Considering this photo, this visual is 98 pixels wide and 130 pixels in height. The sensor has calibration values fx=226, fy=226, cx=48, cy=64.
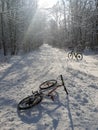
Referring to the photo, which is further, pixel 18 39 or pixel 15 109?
pixel 18 39

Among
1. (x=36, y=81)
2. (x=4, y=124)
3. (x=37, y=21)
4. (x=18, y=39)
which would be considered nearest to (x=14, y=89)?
(x=36, y=81)

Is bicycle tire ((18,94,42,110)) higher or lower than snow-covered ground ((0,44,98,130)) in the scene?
higher

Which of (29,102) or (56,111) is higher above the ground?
(29,102)

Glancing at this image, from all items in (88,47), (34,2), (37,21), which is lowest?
(88,47)

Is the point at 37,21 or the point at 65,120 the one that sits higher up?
the point at 37,21

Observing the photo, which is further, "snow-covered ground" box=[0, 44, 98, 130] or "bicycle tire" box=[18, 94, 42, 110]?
"bicycle tire" box=[18, 94, 42, 110]

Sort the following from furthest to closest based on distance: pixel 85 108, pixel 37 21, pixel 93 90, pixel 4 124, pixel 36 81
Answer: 1. pixel 37 21
2. pixel 36 81
3. pixel 93 90
4. pixel 85 108
5. pixel 4 124

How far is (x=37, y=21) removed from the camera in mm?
48250

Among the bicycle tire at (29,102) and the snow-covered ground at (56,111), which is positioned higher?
the bicycle tire at (29,102)

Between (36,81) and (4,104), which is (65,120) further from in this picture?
(36,81)

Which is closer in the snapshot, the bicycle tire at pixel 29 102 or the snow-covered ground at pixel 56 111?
the snow-covered ground at pixel 56 111

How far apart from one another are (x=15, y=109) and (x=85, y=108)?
88.5 inches

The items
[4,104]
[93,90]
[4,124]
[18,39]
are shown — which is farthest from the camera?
[18,39]

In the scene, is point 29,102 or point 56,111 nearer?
point 56,111
